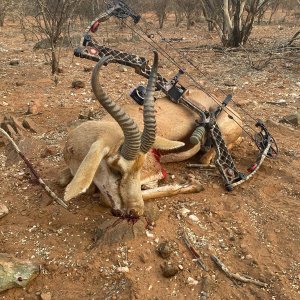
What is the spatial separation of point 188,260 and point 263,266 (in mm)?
623

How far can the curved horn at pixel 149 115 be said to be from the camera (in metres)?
3.30

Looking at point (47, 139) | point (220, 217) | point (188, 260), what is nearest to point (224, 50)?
point (47, 139)

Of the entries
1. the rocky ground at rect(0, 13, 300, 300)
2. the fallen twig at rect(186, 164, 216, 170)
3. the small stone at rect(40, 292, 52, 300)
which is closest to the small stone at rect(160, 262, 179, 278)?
the rocky ground at rect(0, 13, 300, 300)

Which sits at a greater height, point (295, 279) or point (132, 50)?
point (295, 279)

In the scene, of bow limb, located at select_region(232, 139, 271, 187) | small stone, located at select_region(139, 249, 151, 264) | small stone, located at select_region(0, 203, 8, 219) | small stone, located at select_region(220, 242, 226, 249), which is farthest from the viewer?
bow limb, located at select_region(232, 139, 271, 187)

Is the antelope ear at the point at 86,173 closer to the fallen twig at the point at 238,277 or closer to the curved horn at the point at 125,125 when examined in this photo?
the curved horn at the point at 125,125

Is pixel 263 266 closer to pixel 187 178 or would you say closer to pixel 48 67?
pixel 187 178

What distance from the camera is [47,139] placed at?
5680 mm

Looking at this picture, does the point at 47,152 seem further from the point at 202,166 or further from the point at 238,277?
the point at 238,277

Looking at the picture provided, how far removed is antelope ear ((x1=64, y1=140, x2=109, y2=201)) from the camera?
3141mm

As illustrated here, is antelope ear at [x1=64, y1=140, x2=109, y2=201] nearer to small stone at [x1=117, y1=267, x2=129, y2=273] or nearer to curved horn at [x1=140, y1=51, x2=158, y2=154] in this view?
curved horn at [x1=140, y1=51, x2=158, y2=154]

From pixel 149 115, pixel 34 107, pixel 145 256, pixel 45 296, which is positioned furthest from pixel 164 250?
pixel 34 107

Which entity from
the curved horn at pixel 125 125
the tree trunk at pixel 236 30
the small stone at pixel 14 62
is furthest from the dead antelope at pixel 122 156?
the tree trunk at pixel 236 30

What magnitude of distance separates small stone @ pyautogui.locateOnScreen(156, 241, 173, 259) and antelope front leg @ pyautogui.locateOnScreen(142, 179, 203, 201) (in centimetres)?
71
